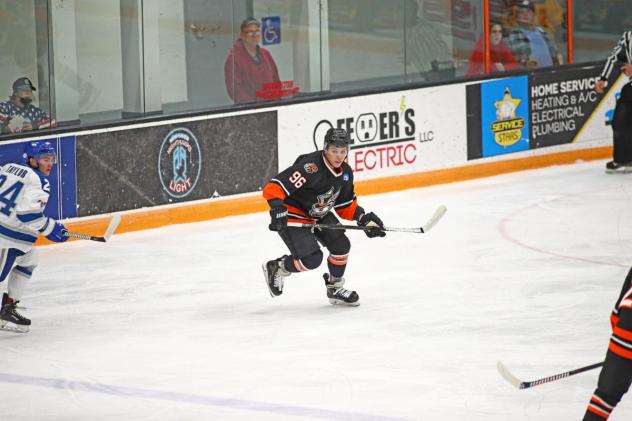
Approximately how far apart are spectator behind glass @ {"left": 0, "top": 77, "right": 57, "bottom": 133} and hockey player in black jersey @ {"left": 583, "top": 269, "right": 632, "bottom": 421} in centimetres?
547

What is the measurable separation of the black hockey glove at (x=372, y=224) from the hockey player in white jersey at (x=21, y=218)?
162 centimetres

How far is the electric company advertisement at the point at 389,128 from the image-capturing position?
10.7m

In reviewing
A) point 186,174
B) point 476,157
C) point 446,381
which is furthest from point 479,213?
point 446,381

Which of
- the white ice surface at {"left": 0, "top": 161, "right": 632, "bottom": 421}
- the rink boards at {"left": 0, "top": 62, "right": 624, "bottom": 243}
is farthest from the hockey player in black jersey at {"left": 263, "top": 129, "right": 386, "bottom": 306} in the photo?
the rink boards at {"left": 0, "top": 62, "right": 624, "bottom": 243}

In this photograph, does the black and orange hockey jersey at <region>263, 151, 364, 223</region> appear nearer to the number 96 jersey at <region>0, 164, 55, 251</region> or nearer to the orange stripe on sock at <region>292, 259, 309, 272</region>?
the orange stripe on sock at <region>292, 259, 309, 272</region>

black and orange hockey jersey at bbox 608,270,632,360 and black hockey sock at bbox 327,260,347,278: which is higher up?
black and orange hockey jersey at bbox 608,270,632,360

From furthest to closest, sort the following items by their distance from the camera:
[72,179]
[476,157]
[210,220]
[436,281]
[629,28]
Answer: [629,28] < [476,157] < [210,220] < [72,179] < [436,281]

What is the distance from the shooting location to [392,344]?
7.07m

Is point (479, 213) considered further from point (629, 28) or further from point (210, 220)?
point (629, 28)

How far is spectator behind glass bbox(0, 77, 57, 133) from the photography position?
9.35m

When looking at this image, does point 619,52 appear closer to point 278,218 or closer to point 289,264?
point 289,264

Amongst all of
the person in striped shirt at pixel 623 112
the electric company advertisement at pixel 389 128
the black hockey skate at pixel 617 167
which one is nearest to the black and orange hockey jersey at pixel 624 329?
the electric company advertisement at pixel 389 128

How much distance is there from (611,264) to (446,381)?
2793 millimetres

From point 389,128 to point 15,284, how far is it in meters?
4.54
